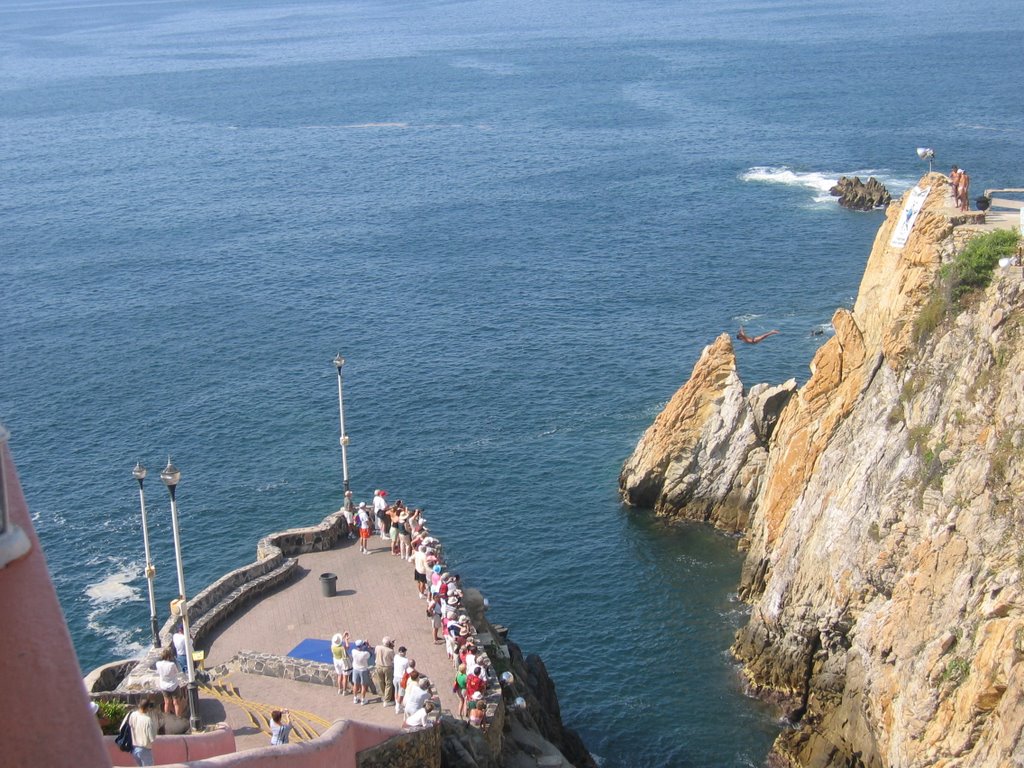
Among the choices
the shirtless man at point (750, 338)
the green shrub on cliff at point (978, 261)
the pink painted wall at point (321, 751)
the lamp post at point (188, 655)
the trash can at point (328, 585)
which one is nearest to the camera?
the pink painted wall at point (321, 751)

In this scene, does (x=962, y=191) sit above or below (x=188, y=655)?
above

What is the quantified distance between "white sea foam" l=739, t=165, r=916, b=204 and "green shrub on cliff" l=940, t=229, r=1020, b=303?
69.6 m

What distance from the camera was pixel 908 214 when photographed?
168ft

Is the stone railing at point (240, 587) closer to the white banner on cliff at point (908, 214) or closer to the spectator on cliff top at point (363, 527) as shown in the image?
the spectator on cliff top at point (363, 527)

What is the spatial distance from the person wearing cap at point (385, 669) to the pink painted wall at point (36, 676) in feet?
75.3

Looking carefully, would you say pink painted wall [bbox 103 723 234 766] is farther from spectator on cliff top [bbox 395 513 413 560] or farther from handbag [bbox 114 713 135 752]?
spectator on cliff top [bbox 395 513 413 560]


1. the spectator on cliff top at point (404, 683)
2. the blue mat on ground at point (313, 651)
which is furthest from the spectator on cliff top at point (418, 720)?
the blue mat on ground at point (313, 651)

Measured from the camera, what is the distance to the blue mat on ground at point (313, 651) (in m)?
33.1

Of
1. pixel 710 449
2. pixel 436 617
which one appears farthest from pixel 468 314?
pixel 436 617

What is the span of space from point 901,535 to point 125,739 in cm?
2586

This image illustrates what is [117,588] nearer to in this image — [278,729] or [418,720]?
[418,720]

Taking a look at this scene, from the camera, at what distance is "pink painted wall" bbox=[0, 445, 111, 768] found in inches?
307

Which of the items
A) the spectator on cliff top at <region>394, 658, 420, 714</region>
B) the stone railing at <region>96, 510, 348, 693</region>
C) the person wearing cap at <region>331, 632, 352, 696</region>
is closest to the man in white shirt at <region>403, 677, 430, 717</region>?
the spectator on cliff top at <region>394, 658, 420, 714</region>

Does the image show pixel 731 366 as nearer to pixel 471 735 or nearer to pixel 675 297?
pixel 675 297
